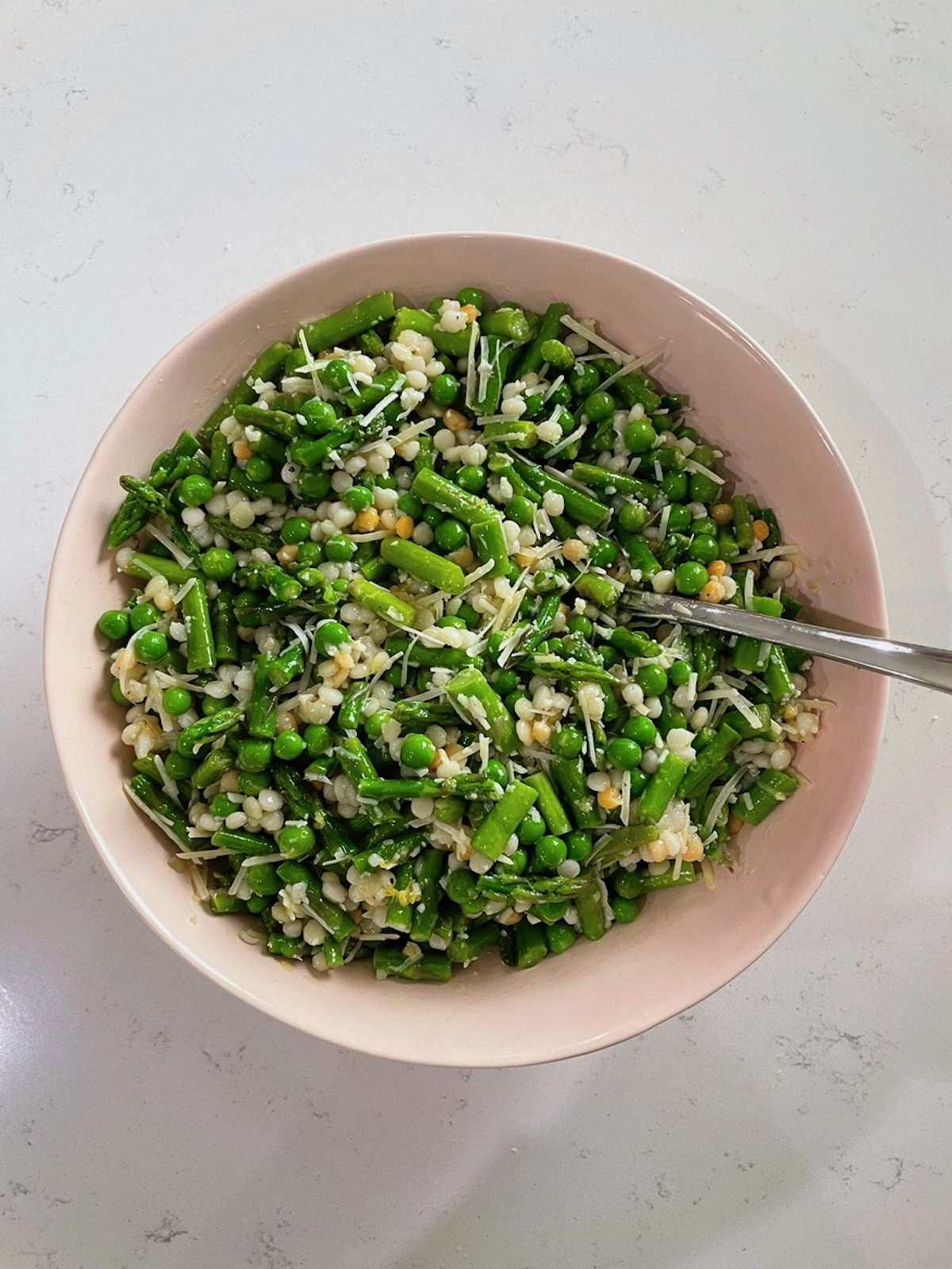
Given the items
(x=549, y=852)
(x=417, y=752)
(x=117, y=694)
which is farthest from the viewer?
(x=117, y=694)

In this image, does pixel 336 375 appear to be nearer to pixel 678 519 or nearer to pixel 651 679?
pixel 678 519

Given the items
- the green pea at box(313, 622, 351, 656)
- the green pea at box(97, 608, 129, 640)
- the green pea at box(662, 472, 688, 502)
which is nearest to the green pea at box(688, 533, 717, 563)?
the green pea at box(662, 472, 688, 502)

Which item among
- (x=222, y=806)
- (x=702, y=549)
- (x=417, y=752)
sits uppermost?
(x=702, y=549)

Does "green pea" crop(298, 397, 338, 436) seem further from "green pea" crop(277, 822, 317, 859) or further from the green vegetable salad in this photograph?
"green pea" crop(277, 822, 317, 859)

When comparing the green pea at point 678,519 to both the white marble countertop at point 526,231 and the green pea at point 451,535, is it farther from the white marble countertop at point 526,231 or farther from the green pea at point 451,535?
the white marble countertop at point 526,231

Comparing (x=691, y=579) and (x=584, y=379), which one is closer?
(x=691, y=579)

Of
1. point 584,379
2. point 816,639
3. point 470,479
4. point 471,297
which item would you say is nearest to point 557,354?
point 584,379

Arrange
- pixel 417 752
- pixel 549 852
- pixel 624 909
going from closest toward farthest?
pixel 417 752, pixel 549 852, pixel 624 909

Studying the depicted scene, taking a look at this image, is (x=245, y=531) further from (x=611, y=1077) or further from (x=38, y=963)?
(x=611, y=1077)
